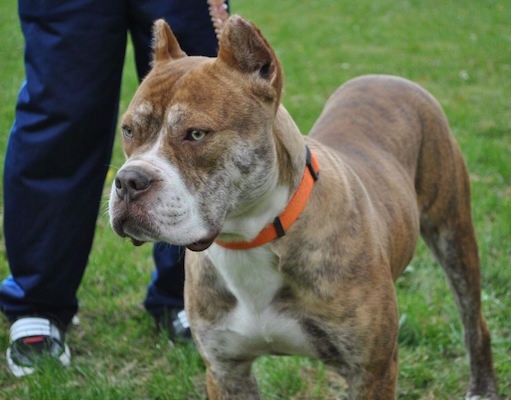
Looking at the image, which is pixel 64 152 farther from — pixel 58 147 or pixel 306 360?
pixel 306 360

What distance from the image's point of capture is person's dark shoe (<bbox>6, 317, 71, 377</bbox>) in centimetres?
402

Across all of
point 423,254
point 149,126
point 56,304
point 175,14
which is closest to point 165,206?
point 149,126

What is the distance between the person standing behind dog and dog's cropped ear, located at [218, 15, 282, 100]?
3.49 feet

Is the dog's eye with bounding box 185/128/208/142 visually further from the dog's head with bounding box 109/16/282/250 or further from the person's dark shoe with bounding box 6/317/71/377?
the person's dark shoe with bounding box 6/317/71/377

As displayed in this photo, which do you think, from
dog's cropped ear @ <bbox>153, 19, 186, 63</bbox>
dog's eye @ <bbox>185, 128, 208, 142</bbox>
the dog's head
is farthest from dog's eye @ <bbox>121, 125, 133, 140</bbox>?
dog's cropped ear @ <bbox>153, 19, 186, 63</bbox>

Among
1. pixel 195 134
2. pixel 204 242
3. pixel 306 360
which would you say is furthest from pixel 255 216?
pixel 306 360

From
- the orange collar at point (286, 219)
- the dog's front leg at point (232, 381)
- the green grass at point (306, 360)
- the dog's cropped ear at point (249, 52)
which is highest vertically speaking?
the dog's cropped ear at point (249, 52)

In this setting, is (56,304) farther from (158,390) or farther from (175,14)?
(175,14)

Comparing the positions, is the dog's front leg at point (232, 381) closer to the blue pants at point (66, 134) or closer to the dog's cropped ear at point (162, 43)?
the blue pants at point (66, 134)

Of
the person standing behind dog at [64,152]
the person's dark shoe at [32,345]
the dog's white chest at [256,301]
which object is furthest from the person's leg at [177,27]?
the dog's white chest at [256,301]

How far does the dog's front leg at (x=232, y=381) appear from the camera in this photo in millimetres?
3164

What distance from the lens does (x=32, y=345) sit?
409cm

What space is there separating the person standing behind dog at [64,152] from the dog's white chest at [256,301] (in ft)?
3.73

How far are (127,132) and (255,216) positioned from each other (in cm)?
49
